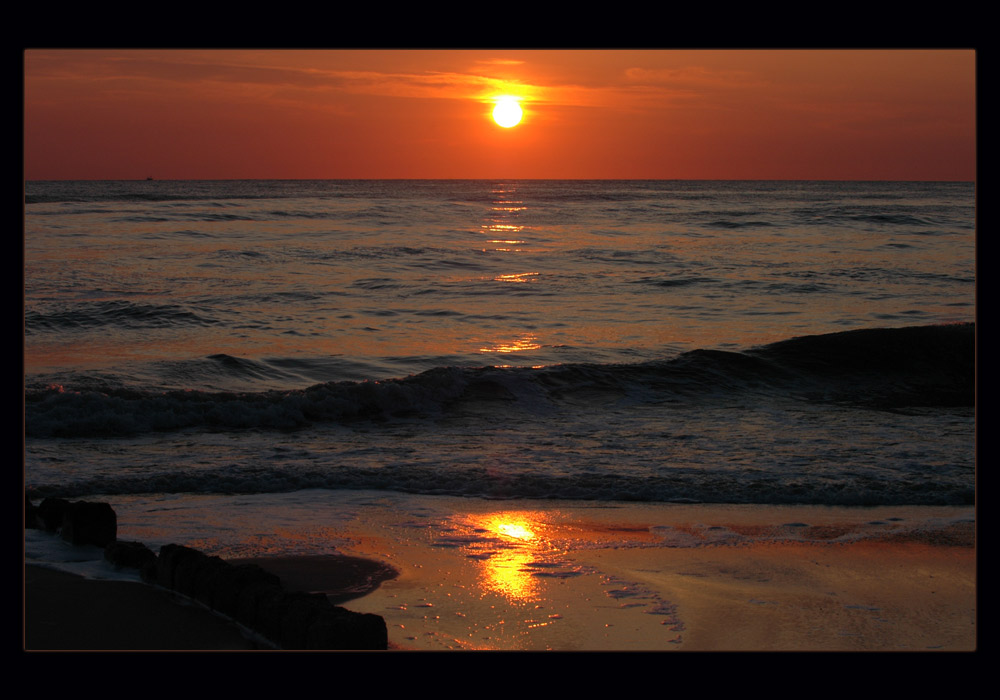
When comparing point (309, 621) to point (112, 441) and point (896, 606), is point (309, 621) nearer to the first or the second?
point (896, 606)

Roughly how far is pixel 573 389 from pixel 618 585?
7.06 m

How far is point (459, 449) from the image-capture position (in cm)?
900

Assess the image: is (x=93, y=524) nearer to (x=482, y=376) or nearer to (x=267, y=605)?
(x=267, y=605)

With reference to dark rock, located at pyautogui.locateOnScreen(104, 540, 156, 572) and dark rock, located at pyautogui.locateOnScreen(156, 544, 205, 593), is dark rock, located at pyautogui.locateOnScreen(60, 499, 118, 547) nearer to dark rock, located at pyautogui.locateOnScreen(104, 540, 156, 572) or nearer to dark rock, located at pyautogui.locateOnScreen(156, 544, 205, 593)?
dark rock, located at pyautogui.locateOnScreen(104, 540, 156, 572)

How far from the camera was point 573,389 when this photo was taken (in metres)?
12.0

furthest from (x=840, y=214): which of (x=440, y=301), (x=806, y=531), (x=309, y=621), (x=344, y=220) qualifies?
(x=309, y=621)

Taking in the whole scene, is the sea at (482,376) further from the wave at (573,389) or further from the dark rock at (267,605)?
the dark rock at (267,605)

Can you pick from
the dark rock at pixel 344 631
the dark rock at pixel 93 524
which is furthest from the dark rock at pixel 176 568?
the dark rock at pixel 344 631

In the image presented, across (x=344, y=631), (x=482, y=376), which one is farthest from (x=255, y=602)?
(x=482, y=376)

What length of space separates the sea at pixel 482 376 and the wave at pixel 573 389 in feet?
0.16

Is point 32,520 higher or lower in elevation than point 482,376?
lower

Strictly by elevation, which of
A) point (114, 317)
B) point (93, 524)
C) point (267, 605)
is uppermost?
point (114, 317)

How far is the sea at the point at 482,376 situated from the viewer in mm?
7532

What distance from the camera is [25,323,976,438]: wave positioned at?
10.0 metres
